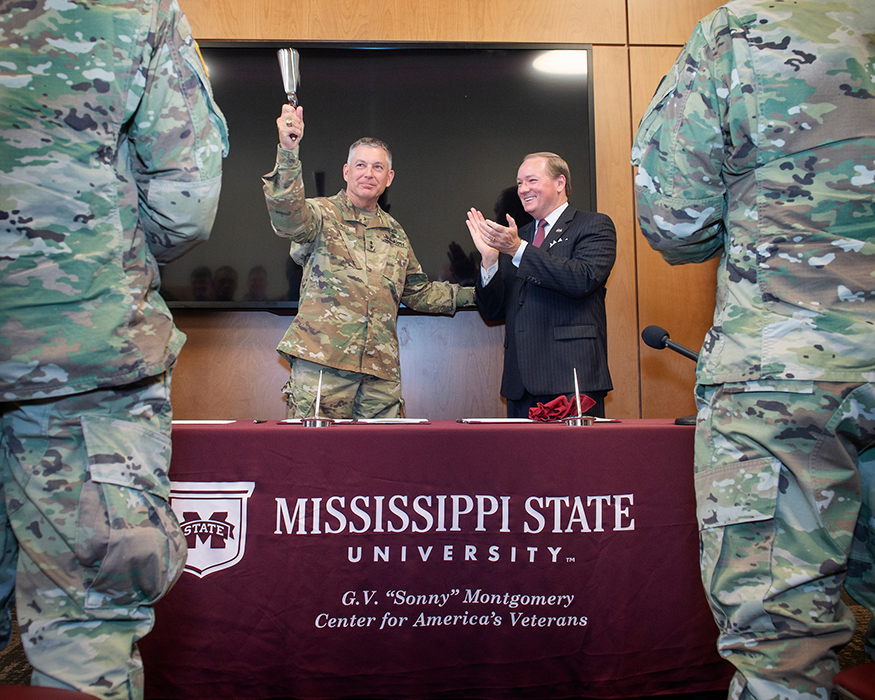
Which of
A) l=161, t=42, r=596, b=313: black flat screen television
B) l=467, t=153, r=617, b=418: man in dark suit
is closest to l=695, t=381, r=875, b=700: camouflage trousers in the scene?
l=467, t=153, r=617, b=418: man in dark suit

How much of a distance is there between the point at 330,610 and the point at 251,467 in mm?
372

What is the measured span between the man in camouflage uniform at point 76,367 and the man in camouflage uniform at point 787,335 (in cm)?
94

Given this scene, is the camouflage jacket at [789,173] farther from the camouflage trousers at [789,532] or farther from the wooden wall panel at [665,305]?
the wooden wall panel at [665,305]

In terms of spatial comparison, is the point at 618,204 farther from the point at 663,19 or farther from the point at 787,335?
the point at 787,335

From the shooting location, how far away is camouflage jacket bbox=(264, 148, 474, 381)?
7.91 ft

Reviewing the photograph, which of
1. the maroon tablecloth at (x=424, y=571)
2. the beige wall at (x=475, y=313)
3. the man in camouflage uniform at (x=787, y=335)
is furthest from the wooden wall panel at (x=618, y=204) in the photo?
the man in camouflage uniform at (x=787, y=335)

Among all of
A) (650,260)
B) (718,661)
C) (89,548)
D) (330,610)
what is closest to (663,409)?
(650,260)

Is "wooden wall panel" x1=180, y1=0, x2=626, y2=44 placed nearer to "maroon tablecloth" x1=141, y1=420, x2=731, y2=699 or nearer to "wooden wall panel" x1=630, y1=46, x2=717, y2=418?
"wooden wall panel" x1=630, y1=46, x2=717, y2=418

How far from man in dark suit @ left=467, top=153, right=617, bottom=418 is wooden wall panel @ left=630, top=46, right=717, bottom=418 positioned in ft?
2.71

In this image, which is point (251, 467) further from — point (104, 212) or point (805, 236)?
point (805, 236)

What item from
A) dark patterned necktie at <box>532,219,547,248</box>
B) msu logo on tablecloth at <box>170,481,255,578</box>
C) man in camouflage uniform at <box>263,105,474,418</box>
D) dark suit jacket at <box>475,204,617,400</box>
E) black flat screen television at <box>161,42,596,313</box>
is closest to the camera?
msu logo on tablecloth at <box>170,481,255,578</box>

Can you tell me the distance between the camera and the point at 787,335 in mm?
1051

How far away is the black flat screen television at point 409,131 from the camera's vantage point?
3100mm

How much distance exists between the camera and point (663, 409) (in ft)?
10.7
